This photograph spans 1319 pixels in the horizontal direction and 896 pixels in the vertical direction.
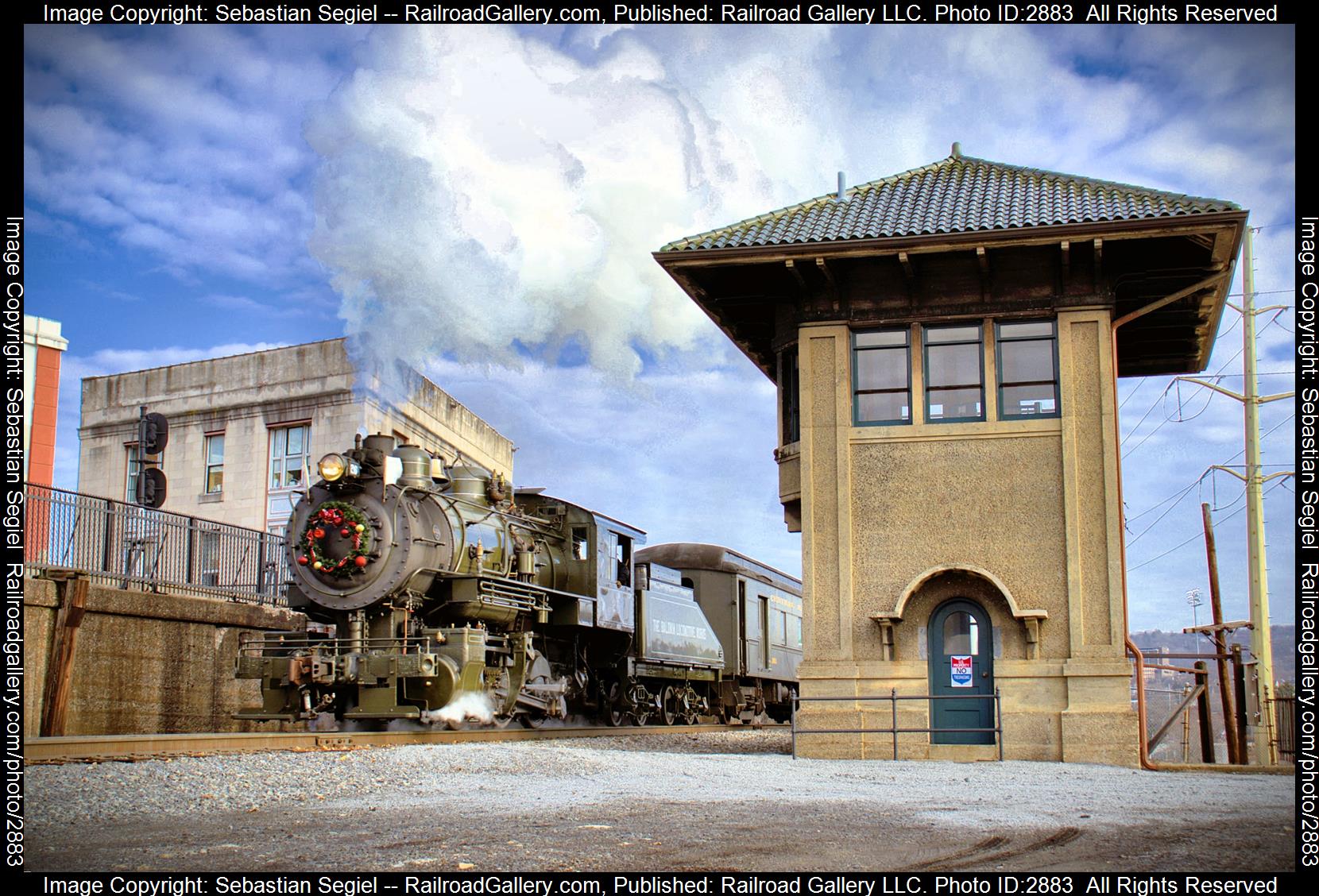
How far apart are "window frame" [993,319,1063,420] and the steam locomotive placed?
7.00 m

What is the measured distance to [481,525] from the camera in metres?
16.7

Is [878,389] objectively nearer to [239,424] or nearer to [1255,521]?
[1255,521]

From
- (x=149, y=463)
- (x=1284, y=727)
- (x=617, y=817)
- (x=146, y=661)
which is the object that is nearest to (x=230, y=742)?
(x=146, y=661)

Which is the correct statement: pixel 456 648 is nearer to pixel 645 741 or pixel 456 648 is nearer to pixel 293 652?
pixel 293 652

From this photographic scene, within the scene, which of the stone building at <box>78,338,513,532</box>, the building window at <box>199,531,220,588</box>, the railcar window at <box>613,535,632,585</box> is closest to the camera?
the building window at <box>199,531,220,588</box>

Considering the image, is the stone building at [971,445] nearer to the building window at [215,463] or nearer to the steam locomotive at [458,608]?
the steam locomotive at [458,608]

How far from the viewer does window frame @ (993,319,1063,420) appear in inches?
581

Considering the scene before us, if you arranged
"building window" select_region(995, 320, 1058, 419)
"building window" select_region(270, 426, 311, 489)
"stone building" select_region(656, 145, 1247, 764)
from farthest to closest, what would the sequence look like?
"building window" select_region(270, 426, 311, 489) → "building window" select_region(995, 320, 1058, 419) → "stone building" select_region(656, 145, 1247, 764)

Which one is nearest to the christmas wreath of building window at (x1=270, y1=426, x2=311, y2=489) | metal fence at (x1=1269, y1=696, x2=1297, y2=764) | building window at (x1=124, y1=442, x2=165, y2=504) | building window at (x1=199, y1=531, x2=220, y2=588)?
building window at (x1=199, y1=531, x2=220, y2=588)

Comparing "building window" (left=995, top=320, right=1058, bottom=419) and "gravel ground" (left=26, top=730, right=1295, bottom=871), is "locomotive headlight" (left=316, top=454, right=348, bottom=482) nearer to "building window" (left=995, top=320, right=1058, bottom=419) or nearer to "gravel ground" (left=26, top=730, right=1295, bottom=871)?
"gravel ground" (left=26, top=730, right=1295, bottom=871)

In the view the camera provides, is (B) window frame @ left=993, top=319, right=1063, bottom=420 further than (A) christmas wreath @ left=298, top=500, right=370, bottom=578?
No

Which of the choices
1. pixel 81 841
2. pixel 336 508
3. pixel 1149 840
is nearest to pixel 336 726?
pixel 336 508

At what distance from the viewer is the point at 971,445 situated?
14.9 m
